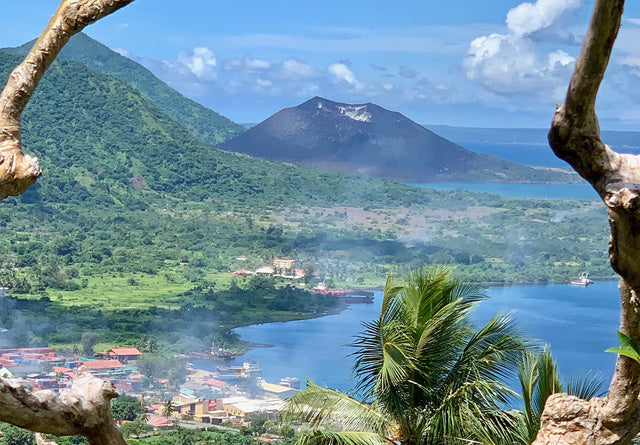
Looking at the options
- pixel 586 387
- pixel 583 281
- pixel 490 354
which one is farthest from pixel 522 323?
pixel 586 387

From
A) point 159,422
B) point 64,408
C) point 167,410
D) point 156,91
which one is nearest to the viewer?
point 64,408

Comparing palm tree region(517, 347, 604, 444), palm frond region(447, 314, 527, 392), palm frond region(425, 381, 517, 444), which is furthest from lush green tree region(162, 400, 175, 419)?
palm tree region(517, 347, 604, 444)

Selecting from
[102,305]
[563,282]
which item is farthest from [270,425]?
[563,282]

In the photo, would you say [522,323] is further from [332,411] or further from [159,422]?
[332,411]

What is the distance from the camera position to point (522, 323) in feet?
70.9

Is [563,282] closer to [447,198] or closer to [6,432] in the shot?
[447,198]

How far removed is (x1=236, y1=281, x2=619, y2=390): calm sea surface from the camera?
2302 cm

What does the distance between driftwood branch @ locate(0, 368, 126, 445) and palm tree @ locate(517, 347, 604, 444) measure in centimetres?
127

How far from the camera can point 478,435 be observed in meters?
3.41

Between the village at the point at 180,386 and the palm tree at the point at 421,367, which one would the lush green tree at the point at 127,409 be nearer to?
the village at the point at 180,386

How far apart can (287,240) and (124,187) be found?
7535mm

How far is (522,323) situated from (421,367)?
18.3 meters

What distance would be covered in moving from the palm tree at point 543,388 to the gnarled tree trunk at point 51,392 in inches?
49.1

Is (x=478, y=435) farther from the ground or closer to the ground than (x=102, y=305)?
farther from the ground
